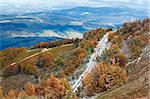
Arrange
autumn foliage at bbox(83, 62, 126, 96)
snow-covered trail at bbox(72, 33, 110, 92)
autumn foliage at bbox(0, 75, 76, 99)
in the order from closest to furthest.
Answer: autumn foliage at bbox(0, 75, 76, 99), autumn foliage at bbox(83, 62, 126, 96), snow-covered trail at bbox(72, 33, 110, 92)

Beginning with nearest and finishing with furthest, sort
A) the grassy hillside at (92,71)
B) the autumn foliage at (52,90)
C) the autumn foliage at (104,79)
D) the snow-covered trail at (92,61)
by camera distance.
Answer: the grassy hillside at (92,71)
the autumn foliage at (52,90)
the autumn foliage at (104,79)
the snow-covered trail at (92,61)

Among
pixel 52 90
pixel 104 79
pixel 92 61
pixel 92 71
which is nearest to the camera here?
pixel 104 79

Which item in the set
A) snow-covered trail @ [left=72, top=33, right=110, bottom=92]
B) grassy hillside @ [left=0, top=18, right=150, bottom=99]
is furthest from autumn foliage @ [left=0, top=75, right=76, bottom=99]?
snow-covered trail @ [left=72, top=33, right=110, bottom=92]

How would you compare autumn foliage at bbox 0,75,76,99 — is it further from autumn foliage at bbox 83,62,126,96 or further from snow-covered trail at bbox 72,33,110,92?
snow-covered trail at bbox 72,33,110,92

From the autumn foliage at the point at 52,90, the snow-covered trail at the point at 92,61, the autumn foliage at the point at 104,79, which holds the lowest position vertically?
the snow-covered trail at the point at 92,61

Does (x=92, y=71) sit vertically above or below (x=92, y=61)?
above

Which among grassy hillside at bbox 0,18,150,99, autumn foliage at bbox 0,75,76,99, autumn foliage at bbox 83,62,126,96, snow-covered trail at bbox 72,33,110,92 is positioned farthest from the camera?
snow-covered trail at bbox 72,33,110,92

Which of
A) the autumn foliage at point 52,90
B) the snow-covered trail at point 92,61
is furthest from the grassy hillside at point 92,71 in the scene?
the snow-covered trail at point 92,61

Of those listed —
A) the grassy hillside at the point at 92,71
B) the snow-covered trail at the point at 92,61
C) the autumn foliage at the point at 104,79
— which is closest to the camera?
the grassy hillside at the point at 92,71

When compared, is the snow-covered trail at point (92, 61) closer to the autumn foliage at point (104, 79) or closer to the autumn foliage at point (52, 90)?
the autumn foliage at point (52, 90)

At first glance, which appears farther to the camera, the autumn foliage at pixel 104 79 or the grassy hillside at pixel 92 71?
the autumn foliage at pixel 104 79

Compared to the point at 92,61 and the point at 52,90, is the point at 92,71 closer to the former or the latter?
the point at 52,90

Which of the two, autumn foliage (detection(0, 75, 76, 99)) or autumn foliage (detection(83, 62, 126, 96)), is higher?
autumn foliage (detection(83, 62, 126, 96))

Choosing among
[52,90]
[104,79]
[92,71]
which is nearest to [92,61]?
[92,71]
